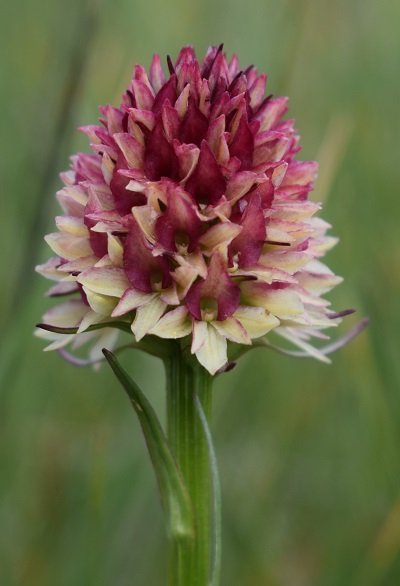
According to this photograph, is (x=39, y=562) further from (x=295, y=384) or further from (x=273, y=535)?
(x=295, y=384)

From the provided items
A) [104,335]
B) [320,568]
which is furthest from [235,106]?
[320,568]

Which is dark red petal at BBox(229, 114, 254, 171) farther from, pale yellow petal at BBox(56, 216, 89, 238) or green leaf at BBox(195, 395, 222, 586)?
green leaf at BBox(195, 395, 222, 586)

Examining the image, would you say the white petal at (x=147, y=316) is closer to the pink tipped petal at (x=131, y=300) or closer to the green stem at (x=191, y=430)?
the pink tipped petal at (x=131, y=300)

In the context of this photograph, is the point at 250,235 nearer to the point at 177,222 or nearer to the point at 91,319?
the point at 177,222

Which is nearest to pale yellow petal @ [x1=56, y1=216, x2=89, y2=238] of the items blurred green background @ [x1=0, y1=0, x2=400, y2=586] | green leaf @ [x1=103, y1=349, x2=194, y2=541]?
green leaf @ [x1=103, y1=349, x2=194, y2=541]

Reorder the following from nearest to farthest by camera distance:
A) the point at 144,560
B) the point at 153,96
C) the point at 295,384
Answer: the point at 153,96 → the point at 144,560 → the point at 295,384

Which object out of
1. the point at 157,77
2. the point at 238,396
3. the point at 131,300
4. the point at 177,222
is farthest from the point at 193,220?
the point at 238,396
